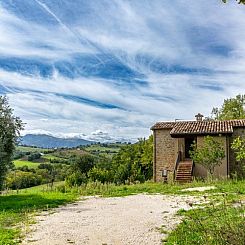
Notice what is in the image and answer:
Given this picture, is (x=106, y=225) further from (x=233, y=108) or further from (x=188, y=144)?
(x=233, y=108)

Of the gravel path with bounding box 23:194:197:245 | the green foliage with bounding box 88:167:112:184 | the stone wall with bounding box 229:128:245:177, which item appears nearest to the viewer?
the gravel path with bounding box 23:194:197:245

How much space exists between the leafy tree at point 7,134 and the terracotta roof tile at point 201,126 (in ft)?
47.4

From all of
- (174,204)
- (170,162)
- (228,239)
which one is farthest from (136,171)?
(228,239)

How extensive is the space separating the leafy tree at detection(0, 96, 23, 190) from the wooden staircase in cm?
1353

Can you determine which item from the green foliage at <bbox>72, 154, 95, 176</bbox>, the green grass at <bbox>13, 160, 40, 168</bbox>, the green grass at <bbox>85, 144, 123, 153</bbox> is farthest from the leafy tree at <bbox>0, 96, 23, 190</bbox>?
the green grass at <bbox>85, 144, 123, 153</bbox>

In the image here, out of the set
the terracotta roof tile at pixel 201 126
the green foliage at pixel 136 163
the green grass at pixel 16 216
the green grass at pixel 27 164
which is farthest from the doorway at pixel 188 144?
the green grass at pixel 27 164

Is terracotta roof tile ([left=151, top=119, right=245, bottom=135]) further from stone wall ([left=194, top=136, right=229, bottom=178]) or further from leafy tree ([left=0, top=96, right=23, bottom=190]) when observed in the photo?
leafy tree ([left=0, top=96, right=23, bottom=190])

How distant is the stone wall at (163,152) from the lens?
32.8 meters

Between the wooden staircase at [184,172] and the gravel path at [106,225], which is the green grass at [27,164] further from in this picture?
the gravel path at [106,225]

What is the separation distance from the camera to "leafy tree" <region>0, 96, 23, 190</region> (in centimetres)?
2039

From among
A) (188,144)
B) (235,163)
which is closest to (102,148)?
(188,144)

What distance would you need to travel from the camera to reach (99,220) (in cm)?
1177

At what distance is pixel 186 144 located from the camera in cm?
3272

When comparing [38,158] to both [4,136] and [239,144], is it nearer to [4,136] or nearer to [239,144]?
[4,136]
